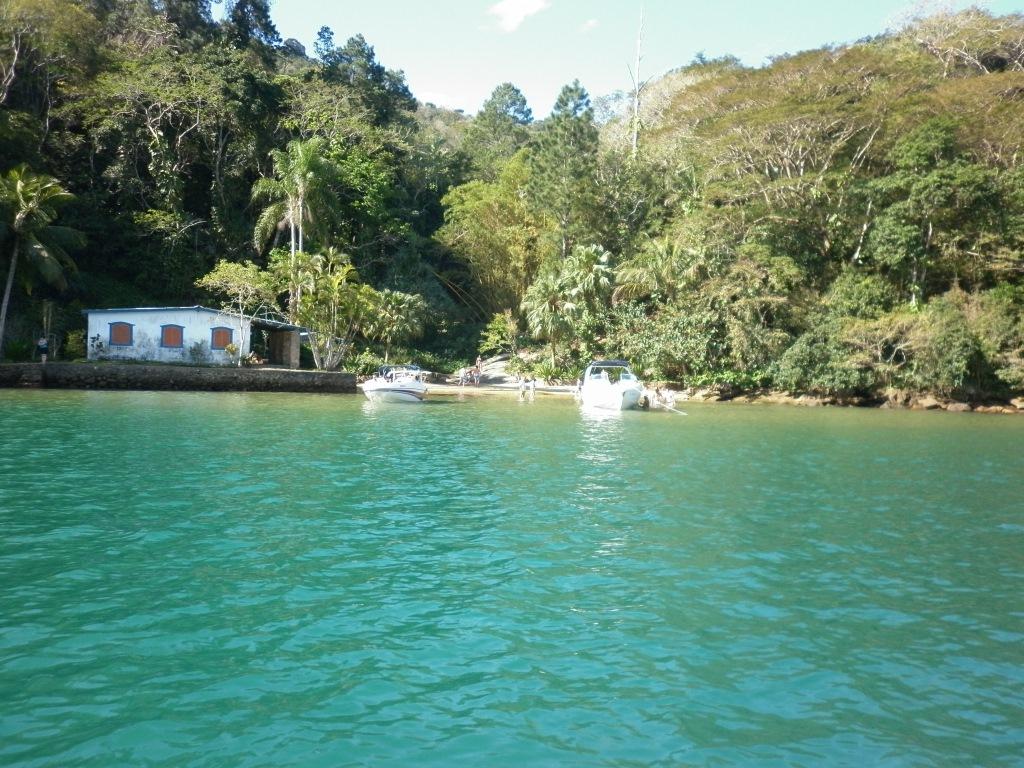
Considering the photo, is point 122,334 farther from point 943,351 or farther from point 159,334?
point 943,351

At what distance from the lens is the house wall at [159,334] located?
36562 millimetres

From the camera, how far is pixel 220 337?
38.4 meters

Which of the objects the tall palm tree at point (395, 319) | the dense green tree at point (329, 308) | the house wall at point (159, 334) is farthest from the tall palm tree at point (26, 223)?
the tall palm tree at point (395, 319)

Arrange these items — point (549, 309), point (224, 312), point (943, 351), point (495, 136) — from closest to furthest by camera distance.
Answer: point (943, 351) → point (224, 312) → point (549, 309) → point (495, 136)

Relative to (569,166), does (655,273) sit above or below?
below

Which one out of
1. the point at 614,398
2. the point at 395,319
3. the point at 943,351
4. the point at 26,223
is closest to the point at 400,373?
the point at 395,319

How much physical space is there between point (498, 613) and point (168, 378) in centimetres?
3051

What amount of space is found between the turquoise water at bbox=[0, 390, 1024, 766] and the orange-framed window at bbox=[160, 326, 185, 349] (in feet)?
70.8

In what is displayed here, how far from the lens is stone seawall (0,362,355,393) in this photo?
3200cm

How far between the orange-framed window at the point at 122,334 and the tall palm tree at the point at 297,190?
9.24 m

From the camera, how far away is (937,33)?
148 feet

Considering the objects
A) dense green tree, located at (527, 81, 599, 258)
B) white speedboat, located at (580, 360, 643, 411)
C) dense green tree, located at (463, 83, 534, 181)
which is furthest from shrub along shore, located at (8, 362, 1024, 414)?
dense green tree, located at (463, 83, 534, 181)

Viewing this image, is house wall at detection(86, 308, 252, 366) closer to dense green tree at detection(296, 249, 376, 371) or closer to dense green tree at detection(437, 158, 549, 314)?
dense green tree at detection(296, 249, 376, 371)

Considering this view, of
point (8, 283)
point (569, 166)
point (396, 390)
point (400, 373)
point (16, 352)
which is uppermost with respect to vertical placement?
point (569, 166)
